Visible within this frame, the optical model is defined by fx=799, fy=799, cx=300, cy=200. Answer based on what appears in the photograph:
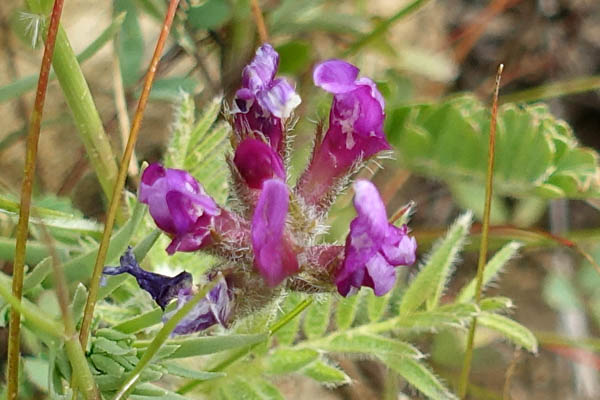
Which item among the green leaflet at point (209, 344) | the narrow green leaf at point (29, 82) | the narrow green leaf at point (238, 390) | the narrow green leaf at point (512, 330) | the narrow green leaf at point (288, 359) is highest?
the narrow green leaf at point (29, 82)

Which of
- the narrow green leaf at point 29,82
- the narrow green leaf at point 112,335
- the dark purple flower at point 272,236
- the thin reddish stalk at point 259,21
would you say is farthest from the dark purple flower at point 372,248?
the thin reddish stalk at point 259,21

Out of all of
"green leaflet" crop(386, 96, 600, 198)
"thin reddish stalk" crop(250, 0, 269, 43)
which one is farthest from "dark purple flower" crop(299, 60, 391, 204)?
"thin reddish stalk" crop(250, 0, 269, 43)

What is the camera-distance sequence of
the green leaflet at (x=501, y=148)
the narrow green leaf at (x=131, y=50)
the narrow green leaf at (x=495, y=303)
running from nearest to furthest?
the narrow green leaf at (x=495, y=303) → the green leaflet at (x=501, y=148) → the narrow green leaf at (x=131, y=50)

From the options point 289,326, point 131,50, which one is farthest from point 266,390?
point 131,50

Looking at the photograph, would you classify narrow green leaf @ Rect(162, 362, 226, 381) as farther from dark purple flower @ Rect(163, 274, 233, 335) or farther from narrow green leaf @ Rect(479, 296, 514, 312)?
narrow green leaf @ Rect(479, 296, 514, 312)

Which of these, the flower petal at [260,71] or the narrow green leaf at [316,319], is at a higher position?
the flower petal at [260,71]

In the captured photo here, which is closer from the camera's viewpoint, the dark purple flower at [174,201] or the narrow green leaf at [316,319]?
the dark purple flower at [174,201]

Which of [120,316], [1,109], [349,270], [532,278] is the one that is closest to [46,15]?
[120,316]

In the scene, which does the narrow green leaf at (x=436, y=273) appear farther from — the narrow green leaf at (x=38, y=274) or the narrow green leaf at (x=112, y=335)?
the narrow green leaf at (x=38, y=274)
